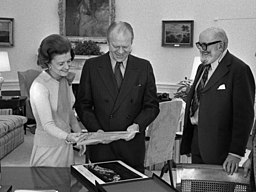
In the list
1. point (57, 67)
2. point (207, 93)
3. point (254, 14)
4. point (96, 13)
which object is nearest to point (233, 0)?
point (254, 14)

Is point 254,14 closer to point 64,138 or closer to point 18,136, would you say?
point 18,136

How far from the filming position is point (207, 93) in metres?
2.85

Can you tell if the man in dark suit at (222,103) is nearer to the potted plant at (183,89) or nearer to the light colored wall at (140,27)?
the potted plant at (183,89)

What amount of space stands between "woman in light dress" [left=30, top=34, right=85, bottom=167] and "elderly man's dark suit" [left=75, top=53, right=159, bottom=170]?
0.15 meters

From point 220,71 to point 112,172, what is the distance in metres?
1.15

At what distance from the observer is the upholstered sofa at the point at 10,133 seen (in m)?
6.41

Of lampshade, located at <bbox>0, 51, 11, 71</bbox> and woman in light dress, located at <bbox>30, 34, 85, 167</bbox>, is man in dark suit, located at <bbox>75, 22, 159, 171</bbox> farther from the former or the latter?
lampshade, located at <bbox>0, 51, 11, 71</bbox>

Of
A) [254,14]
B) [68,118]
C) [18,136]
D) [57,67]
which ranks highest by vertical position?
[254,14]

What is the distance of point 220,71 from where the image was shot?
2.81 meters

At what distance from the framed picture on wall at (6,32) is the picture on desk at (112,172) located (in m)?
7.74

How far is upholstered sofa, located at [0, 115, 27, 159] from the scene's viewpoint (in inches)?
252

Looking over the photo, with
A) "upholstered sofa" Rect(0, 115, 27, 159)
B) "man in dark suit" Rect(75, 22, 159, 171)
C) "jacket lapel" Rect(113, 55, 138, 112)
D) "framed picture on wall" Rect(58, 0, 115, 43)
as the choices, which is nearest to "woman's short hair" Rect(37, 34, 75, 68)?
"man in dark suit" Rect(75, 22, 159, 171)

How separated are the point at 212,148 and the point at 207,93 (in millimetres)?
392

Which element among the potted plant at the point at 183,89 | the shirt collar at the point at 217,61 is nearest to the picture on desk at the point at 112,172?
the shirt collar at the point at 217,61
